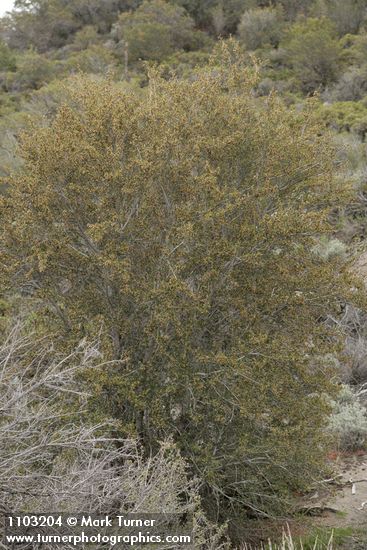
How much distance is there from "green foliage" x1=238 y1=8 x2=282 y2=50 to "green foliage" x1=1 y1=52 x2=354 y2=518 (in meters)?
27.6

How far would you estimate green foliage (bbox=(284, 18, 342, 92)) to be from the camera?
28.8 m

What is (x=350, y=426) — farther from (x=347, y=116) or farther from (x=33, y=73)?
(x=33, y=73)

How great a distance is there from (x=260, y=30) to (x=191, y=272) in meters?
29.6

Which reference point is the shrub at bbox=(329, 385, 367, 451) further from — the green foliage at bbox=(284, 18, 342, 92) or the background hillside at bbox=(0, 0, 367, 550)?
the green foliage at bbox=(284, 18, 342, 92)

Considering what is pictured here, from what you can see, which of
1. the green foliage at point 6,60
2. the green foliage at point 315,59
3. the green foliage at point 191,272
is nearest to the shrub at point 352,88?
the green foliage at point 315,59

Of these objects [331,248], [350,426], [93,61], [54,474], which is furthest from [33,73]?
[54,474]

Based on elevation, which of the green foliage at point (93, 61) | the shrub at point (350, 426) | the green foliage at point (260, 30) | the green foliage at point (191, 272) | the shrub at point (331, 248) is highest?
the green foliage at point (191, 272)

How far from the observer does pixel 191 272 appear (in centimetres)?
840

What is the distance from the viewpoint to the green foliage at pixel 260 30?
34175 mm

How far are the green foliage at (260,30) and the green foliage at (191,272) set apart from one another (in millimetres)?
27565

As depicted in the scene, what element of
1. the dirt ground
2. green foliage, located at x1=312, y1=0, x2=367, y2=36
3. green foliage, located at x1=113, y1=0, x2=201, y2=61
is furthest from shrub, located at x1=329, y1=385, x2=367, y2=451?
green foliage, located at x1=312, y1=0, x2=367, y2=36

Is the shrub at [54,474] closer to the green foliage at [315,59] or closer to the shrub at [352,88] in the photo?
the shrub at [352,88]

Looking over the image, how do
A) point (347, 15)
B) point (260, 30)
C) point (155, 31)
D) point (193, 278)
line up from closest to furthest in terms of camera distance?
point (193, 278) < point (347, 15) < point (155, 31) < point (260, 30)

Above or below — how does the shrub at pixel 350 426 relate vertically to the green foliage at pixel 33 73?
below
